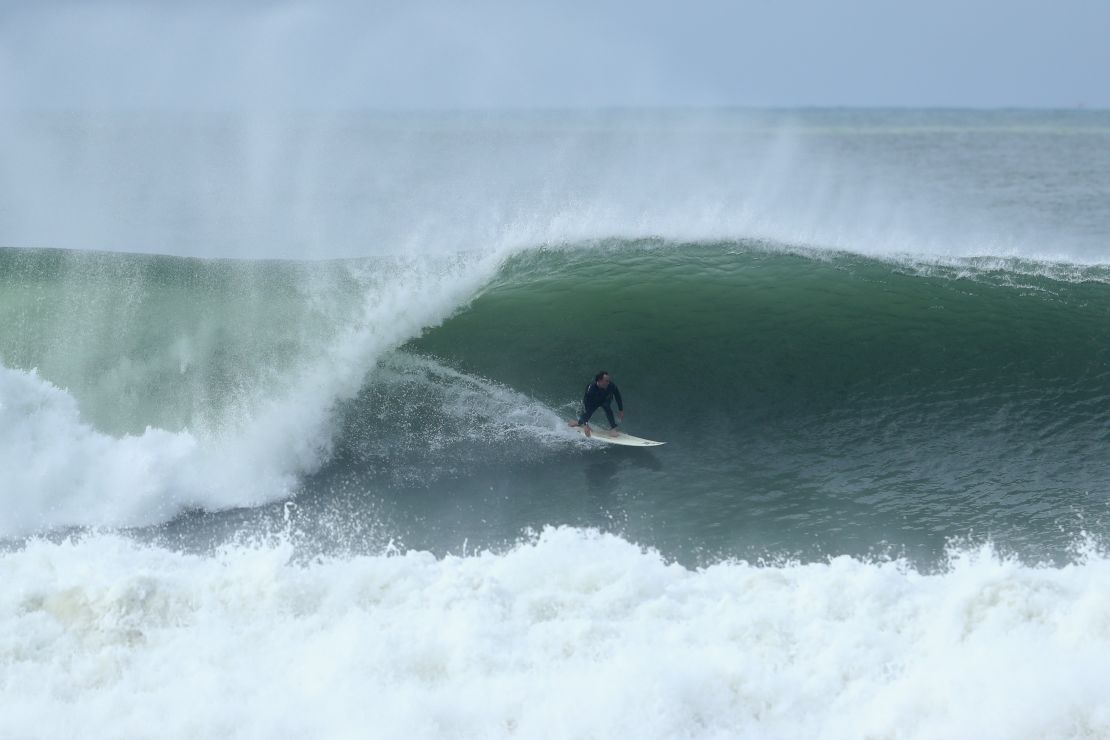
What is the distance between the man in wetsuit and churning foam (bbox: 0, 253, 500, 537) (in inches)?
130

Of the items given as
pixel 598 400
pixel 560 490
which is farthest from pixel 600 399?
pixel 560 490

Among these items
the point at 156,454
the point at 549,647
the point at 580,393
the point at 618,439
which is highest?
the point at 580,393

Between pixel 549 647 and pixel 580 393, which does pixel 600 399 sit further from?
pixel 549 647

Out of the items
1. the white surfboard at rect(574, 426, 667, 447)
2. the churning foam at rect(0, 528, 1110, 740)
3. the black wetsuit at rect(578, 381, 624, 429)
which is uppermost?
the black wetsuit at rect(578, 381, 624, 429)

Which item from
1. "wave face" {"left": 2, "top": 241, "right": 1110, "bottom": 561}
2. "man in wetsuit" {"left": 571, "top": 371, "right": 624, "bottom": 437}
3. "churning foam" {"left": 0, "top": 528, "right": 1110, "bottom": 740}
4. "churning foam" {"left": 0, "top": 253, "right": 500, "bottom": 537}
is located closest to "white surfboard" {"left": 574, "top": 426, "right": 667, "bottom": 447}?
"man in wetsuit" {"left": 571, "top": 371, "right": 624, "bottom": 437}

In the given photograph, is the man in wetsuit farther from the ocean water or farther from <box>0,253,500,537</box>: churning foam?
<box>0,253,500,537</box>: churning foam

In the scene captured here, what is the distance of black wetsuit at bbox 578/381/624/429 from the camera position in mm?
11820

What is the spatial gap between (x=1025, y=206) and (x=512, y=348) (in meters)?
32.4

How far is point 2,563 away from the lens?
9.15 metres

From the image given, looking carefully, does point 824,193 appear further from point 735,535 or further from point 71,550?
point 71,550

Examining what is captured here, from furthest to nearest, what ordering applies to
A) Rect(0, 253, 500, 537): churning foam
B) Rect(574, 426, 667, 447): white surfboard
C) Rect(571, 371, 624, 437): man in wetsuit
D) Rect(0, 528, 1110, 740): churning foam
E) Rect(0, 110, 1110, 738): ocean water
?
Rect(574, 426, 667, 447): white surfboard < Rect(571, 371, 624, 437): man in wetsuit < Rect(0, 253, 500, 537): churning foam < Rect(0, 110, 1110, 738): ocean water < Rect(0, 528, 1110, 740): churning foam

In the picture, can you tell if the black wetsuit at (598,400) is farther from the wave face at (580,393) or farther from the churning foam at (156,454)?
the churning foam at (156,454)

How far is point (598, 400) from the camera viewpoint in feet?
39.0

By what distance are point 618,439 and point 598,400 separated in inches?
22.2
